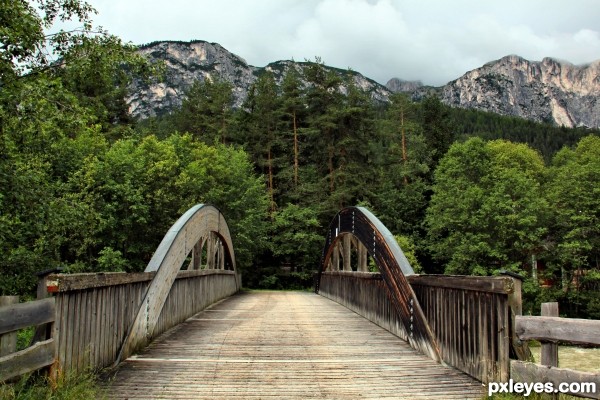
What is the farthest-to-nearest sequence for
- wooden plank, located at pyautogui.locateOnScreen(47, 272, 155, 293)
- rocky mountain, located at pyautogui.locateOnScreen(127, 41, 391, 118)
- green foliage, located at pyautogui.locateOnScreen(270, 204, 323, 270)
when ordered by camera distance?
rocky mountain, located at pyautogui.locateOnScreen(127, 41, 391, 118) < green foliage, located at pyautogui.locateOnScreen(270, 204, 323, 270) < wooden plank, located at pyautogui.locateOnScreen(47, 272, 155, 293)

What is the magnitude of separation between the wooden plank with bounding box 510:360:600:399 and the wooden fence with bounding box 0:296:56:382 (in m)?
3.44

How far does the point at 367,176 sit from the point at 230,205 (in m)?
9.57

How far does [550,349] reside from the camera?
11.0 feet

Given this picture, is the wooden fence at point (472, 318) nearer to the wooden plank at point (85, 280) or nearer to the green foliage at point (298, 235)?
the wooden plank at point (85, 280)

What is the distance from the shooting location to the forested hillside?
7.90 meters

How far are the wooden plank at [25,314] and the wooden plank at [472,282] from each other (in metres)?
3.47

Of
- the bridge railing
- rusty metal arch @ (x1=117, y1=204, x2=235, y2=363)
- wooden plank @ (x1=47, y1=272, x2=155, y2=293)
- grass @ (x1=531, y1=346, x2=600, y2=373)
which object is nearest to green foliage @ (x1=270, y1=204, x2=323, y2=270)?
grass @ (x1=531, y1=346, x2=600, y2=373)

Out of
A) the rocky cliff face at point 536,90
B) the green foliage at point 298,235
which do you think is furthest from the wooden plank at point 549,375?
the rocky cliff face at point 536,90

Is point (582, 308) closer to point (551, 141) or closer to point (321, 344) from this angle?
point (321, 344)

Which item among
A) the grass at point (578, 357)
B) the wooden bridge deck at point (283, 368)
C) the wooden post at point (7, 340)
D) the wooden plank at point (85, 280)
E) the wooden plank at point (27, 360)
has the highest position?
the wooden plank at point (85, 280)

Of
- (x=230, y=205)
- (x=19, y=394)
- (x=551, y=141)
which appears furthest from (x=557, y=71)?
(x=19, y=394)

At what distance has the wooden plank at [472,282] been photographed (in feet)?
12.5

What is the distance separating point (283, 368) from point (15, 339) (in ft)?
8.11

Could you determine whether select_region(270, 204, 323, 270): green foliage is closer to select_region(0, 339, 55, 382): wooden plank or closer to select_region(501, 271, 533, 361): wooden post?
select_region(501, 271, 533, 361): wooden post
